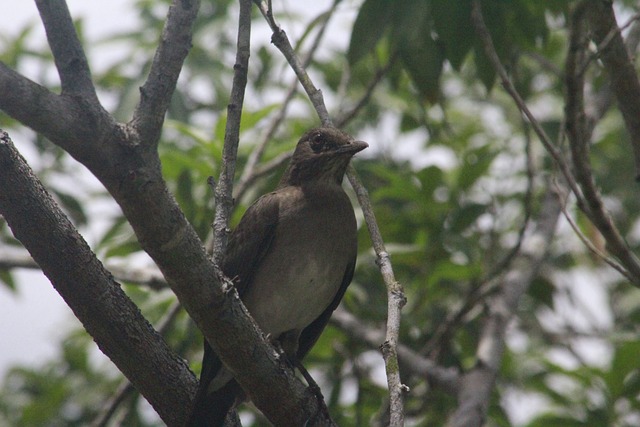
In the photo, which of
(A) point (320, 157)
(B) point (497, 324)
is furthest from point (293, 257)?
(B) point (497, 324)

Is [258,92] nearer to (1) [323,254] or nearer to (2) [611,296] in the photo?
(1) [323,254]

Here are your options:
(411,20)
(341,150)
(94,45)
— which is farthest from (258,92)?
(411,20)

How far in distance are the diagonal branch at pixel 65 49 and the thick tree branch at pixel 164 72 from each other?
18cm

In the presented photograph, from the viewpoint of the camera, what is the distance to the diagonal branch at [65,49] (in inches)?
121

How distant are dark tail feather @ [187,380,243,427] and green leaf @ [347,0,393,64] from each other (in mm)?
1942

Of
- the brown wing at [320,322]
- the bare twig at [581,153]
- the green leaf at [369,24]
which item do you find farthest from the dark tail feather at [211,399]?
the bare twig at [581,153]

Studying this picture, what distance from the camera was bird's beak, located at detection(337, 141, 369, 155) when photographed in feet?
16.8

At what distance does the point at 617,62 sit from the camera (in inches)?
181

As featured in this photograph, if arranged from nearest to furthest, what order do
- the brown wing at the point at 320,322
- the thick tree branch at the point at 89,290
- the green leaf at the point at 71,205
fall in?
1. the thick tree branch at the point at 89,290
2. the brown wing at the point at 320,322
3. the green leaf at the point at 71,205

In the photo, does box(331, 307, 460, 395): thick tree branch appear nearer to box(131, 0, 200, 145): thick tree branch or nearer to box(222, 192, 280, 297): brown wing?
box(222, 192, 280, 297): brown wing

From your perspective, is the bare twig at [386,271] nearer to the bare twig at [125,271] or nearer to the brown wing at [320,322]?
the brown wing at [320,322]

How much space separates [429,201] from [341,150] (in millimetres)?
1180

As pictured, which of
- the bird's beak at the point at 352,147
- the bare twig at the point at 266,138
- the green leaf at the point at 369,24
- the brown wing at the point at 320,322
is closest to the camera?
the green leaf at the point at 369,24

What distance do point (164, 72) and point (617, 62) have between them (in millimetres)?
2437
